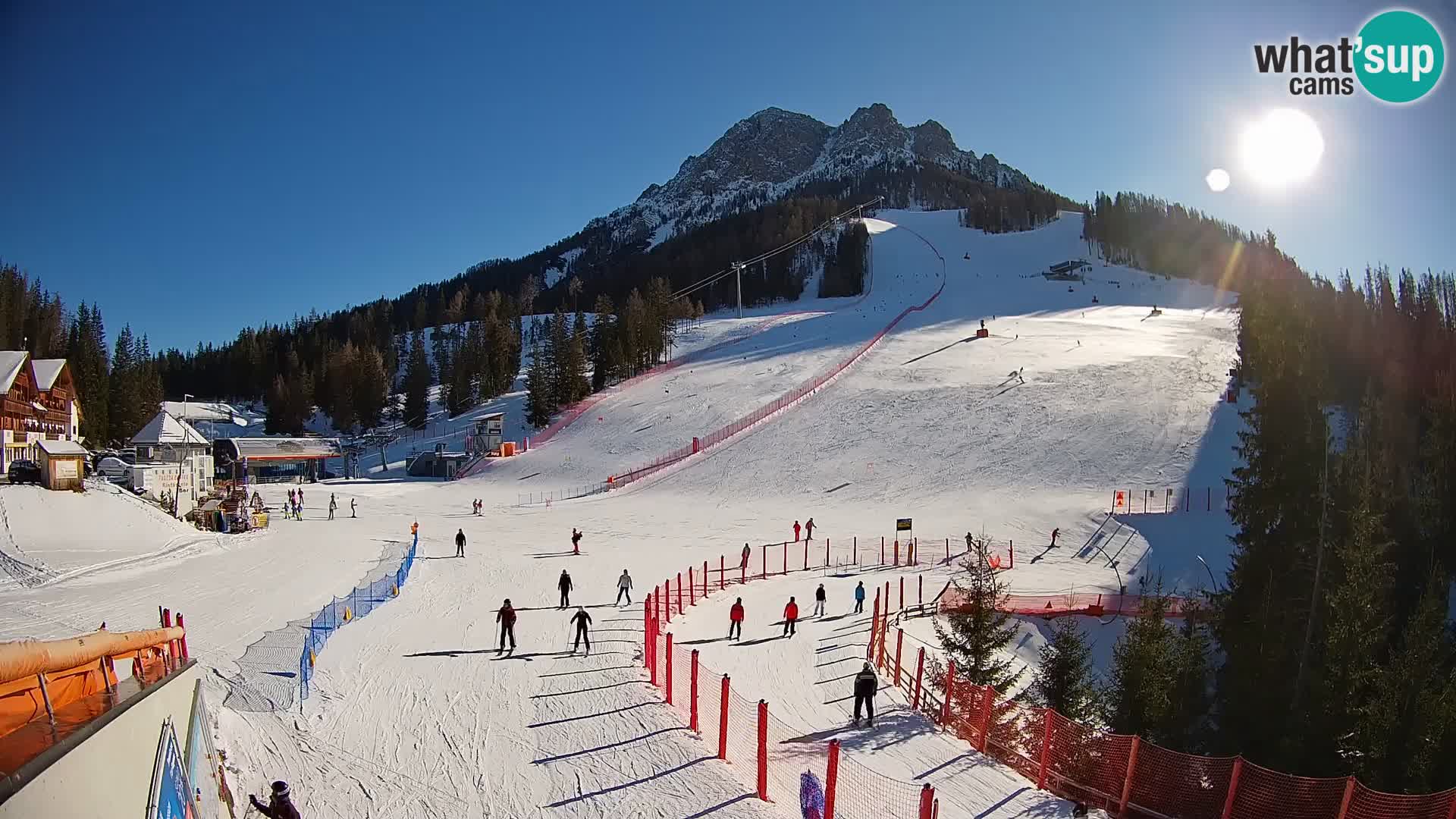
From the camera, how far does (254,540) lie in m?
32.2

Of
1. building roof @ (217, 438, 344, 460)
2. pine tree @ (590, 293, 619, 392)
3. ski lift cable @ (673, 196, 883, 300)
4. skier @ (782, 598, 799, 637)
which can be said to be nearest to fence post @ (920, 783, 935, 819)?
skier @ (782, 598, 799, 637)

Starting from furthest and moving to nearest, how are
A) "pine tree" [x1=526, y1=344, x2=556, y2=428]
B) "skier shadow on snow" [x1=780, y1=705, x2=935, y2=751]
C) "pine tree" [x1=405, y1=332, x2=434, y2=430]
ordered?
"pine tree" [x1=405, y1=332, x2=434, y2=430] → "pine tree" [x1=526, y1=344, x2=556, y2=428] → "skier shadow on snow" [x1=780, y1=705, x2=935, y2=751]

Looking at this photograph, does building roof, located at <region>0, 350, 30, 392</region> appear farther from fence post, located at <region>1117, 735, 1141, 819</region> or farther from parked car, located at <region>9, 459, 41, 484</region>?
fence post, located at <region>1117, 735, 1141, 819</region>

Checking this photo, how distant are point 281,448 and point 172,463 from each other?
92.0ft

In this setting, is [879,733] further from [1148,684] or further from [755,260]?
[755,260]

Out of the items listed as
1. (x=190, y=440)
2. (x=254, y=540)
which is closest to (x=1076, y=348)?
(x=254, y=540)

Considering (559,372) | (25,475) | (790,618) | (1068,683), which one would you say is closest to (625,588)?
(790,618)

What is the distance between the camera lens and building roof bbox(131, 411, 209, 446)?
1612 inches

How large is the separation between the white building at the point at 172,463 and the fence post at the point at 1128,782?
134 feet

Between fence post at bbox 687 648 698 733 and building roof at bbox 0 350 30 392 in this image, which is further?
building roof at bbox 0 350 30 392

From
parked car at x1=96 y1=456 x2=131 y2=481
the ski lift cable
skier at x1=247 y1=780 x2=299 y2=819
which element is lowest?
skier at x1=247 y1=780 x2=299 y2=819

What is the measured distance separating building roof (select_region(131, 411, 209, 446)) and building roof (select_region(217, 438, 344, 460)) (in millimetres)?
21111

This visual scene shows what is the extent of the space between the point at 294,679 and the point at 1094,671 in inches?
814

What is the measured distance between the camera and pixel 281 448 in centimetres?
6600
